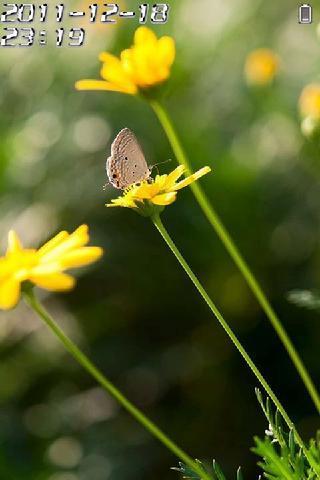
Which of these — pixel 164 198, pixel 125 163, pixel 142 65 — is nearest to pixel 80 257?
pixel 164 198

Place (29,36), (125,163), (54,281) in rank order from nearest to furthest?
1. (54,281)
2. (125,163)
3. (29,36)

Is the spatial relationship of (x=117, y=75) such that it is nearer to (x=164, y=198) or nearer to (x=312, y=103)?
(x=164, y=198)

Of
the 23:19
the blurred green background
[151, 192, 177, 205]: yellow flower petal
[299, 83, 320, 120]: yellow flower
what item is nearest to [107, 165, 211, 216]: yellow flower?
[151, 192, 177, 205]: yellow flower petal

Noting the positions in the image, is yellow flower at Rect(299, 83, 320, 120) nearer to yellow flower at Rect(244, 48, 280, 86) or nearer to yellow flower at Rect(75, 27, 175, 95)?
yellow flower at Rect(75, 27, 175, 95)

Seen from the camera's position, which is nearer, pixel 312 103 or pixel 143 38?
pixel 143 38

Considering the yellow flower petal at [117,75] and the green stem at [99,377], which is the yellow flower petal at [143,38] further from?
the green stem at [99,377]

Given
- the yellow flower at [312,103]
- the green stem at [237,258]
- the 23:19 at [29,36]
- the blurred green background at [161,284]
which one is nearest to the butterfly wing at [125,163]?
the green stem at [237,258]
